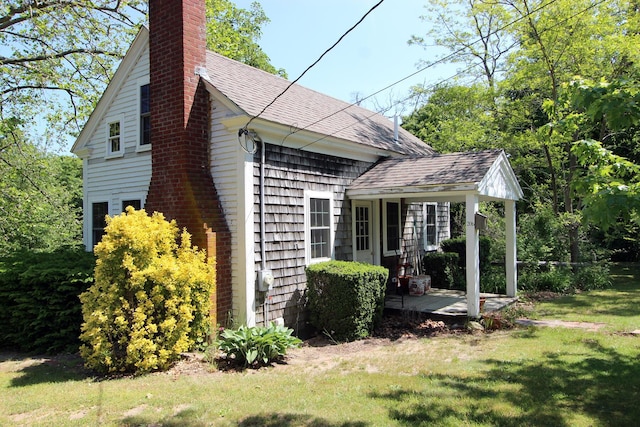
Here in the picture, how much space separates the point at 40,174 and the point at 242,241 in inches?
457

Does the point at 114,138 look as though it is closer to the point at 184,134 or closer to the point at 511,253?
the point at 184,134

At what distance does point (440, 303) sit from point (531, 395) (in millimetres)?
5355

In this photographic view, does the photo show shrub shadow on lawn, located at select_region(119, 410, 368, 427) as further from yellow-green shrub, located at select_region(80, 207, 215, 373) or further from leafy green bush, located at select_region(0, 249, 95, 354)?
leafy green bush, located at select_region(0, 249, 95, 354)

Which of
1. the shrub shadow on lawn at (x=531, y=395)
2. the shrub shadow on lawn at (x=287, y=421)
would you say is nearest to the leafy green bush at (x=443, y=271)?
the shrub shadow on lawn at (x=531, y=395)

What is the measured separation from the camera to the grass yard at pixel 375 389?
4438mm

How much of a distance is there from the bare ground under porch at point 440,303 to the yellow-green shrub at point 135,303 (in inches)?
195

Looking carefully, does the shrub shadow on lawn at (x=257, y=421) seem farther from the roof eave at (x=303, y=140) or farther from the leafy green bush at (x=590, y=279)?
the leafy green bush at (x=590, y=279)

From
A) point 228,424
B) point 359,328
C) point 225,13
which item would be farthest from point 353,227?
point 225,13

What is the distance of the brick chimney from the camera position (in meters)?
7.70

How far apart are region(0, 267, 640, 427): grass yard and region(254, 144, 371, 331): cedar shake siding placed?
1.17 m

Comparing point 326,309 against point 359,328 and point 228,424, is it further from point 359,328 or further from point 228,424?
point 228,424

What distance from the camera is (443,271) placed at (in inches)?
517

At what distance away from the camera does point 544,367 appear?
5961 mm

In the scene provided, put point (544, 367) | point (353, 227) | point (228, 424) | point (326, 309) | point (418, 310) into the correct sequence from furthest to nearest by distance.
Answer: point (353, 227) → point (418, 310) → point (326, 309) → point (544, 367) → point (228, 424)
